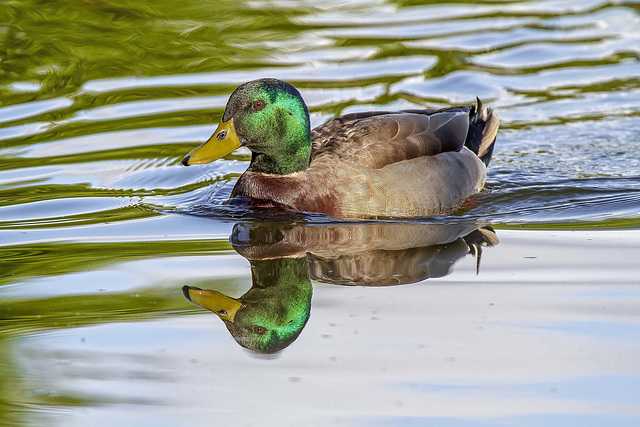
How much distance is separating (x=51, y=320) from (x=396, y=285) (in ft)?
5.74

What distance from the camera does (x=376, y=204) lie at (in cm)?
844

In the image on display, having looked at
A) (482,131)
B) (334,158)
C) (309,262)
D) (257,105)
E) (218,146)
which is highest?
(257,105)

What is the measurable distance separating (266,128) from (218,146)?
1.12 ft

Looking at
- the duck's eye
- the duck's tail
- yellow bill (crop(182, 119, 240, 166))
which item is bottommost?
the duck's tail

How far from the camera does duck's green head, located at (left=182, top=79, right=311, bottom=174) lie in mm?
8344

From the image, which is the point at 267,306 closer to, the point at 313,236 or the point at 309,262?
the point at 309,262

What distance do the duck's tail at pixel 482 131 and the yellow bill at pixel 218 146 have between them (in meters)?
2.03

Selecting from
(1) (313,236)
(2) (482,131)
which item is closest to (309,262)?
(1) (313,236)

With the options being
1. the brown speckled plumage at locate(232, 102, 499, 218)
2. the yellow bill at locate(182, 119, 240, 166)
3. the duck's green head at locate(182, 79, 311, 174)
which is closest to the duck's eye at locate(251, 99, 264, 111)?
the duck's green head at locate(182, 79, 311, 174)

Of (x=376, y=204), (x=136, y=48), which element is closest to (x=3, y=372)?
(x=376, y=204)

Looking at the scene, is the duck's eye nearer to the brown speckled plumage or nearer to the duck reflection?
the brown speckled plumage

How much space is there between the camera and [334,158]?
336 inches

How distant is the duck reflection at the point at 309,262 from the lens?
20.1 ft

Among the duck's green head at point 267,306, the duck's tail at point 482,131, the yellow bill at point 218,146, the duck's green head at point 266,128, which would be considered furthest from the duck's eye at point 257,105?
the duck's tail at point 482,131
